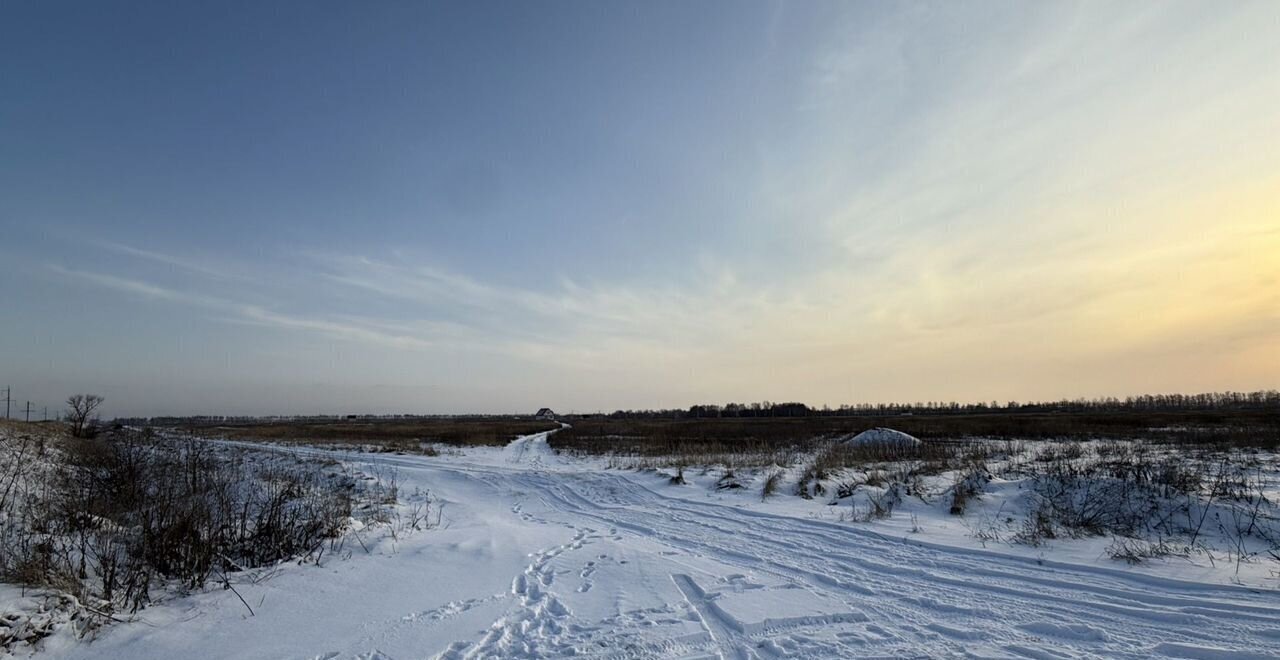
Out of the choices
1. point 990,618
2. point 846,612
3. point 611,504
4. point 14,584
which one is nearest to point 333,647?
point 14,584

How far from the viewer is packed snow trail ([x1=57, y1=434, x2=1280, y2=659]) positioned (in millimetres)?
4438

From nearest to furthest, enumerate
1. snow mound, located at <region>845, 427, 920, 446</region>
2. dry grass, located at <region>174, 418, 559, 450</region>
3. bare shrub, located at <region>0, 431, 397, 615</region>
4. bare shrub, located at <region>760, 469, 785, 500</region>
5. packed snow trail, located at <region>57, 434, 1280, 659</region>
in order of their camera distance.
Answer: packed snow trail, located at <region>57, 434, 1280, 659</region> → bare shrub, located at <region>0, 431, 397, 615</region> → bare shrub, located at <region>760, 469, 785, 500</region> → snow mound, located at <region>845, 427, 920, 446</region> → dry grass, located at <region>174, 418, 559, 450</region>

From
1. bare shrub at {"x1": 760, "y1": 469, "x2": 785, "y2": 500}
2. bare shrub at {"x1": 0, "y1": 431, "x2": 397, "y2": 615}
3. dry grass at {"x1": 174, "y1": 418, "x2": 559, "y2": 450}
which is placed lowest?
dry grass at {"x1": 174, "y1": 418, "x2": 559, "y2": 450}

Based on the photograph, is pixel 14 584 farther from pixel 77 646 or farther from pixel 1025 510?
pixel 1025 510

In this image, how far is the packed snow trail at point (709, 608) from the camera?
444cm

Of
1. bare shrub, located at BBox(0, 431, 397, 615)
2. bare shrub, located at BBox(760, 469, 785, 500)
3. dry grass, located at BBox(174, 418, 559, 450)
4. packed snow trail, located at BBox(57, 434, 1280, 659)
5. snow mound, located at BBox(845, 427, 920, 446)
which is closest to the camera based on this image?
packed snow trail, located at BBox(57, 434, 1280, 659)

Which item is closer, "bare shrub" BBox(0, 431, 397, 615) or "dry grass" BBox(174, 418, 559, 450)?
"bare shrub" BBox(0, 431, 397, 615)

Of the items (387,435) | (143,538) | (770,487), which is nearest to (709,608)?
(143,538)

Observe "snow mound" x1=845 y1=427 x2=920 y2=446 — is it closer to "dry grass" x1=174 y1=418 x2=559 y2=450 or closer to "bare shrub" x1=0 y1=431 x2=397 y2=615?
"bare shrub" x1=0 y1=431 x2=397 y2=615

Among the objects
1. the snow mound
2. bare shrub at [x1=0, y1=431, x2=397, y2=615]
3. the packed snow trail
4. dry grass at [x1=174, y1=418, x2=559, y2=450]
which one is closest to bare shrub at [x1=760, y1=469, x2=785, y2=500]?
the packed snow trail

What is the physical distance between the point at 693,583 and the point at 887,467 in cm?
1252

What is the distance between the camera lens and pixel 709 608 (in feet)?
17.7

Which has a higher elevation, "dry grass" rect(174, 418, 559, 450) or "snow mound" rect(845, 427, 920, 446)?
"snow mound" rect(845, 427, 920, 446)

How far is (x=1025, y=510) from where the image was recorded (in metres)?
10.4
